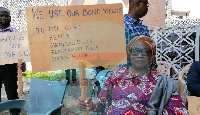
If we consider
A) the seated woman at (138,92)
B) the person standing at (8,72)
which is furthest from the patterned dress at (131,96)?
the person standing at (8,72)

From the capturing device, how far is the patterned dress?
167 cm

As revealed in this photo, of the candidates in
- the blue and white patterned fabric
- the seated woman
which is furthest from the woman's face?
the blue and white patterned fabric

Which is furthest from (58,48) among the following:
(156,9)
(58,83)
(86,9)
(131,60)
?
(156,9)

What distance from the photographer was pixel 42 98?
3035 millimetres

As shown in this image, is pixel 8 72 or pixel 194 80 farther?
pixel 8 72

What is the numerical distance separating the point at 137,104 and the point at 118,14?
0.73 meters

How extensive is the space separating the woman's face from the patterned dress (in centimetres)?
9

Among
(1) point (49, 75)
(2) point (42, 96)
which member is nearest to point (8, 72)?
(2) point (42, 96)

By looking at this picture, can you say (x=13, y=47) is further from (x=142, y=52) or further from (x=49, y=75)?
(x=49, y=75)

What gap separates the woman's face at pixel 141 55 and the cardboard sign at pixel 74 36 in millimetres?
181

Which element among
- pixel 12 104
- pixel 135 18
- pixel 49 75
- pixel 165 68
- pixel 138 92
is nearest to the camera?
pixel 138 92

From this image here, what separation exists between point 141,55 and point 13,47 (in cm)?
214

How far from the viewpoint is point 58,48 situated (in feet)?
5.07

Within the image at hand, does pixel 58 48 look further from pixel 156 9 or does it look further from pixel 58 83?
pixel 156 9
